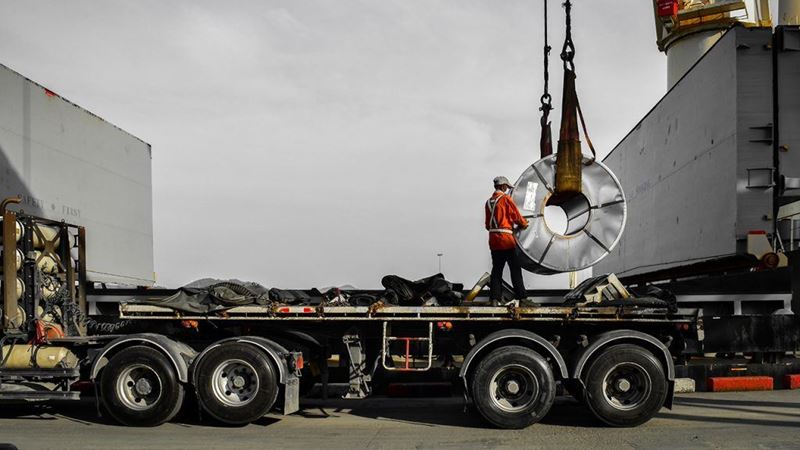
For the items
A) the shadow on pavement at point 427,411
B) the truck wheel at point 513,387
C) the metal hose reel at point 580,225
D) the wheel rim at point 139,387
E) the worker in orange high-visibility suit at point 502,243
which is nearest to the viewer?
the truck wheel at point 513,387

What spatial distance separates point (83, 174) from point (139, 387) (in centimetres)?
551

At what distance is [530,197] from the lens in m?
9.92

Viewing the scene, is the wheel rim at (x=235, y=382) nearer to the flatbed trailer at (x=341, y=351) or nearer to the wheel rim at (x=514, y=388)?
the flatbed trailer at (x=341, y=351)

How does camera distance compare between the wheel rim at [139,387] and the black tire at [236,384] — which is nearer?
the black tire at [236,384]

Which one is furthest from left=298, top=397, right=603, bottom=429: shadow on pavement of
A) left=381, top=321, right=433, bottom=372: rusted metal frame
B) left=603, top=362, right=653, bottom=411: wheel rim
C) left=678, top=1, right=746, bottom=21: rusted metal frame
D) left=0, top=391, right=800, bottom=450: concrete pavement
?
left=678, top=1, right=746, bottom=21: rusted metal frame

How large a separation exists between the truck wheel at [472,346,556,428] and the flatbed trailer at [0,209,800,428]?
0.04ft

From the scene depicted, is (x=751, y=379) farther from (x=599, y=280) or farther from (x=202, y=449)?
(x=202, y=449)

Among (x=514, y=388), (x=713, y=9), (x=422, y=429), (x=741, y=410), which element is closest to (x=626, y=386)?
(x=514, y=388)

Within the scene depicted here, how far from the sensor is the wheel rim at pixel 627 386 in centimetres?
767

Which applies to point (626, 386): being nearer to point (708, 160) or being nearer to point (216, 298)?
point (708, 160)

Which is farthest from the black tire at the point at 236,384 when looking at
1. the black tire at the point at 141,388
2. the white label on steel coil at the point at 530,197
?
the white label on steel coil at the point at 530,197

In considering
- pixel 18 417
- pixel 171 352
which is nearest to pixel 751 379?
pixel 171 352

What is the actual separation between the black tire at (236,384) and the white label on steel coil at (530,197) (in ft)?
→ 13.6

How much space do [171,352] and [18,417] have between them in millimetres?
2380
